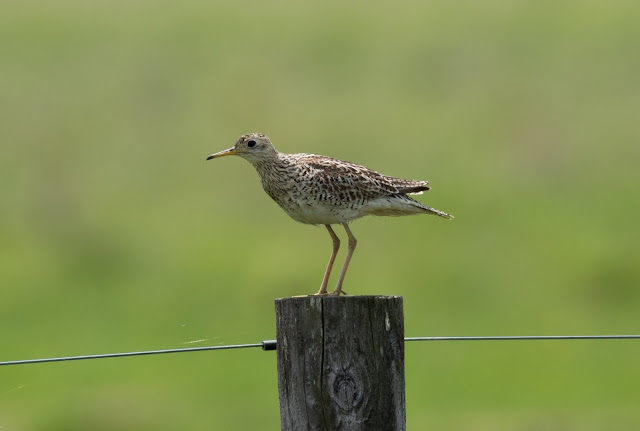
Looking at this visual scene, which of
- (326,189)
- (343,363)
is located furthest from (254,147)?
(343,363)

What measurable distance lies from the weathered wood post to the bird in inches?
93.9

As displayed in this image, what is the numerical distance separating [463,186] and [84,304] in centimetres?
1942

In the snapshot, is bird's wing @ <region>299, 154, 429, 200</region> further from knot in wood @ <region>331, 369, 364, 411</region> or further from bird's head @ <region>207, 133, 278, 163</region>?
knot in wood @ <region>331, 369, 364, 411</region>

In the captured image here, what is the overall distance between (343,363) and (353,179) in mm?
3139

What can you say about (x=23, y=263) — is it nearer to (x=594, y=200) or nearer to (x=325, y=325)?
(x=594, y=200)

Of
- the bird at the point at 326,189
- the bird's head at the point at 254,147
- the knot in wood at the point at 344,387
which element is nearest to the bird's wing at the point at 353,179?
the bird at the point at 326,189

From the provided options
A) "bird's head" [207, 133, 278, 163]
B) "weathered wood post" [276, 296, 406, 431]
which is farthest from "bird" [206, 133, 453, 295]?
"weathered wood post" [276, 296, 406, 431]

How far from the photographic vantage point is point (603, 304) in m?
56.2

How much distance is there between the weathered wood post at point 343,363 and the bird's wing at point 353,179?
9.34 ft

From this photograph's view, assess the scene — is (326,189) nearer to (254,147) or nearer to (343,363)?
(254,147)

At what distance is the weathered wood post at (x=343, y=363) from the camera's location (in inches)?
272

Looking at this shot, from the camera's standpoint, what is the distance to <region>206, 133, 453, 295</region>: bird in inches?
380

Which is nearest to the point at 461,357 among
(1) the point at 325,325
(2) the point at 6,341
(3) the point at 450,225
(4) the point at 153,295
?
(3) the point at 450,225

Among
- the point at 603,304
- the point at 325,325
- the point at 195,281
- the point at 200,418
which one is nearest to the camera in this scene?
the point at 325,325
